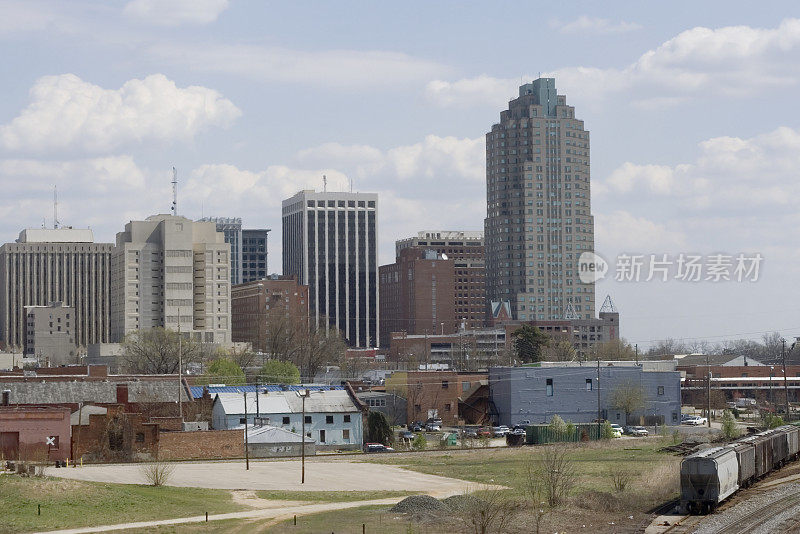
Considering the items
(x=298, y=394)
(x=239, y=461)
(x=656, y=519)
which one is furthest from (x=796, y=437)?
(x=298, y=394)

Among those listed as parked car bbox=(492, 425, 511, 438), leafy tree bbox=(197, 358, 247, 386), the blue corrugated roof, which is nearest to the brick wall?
the blue corrugated roof

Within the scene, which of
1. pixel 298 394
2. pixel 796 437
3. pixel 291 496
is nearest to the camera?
pixel 291 496

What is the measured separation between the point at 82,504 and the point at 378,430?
5739cm

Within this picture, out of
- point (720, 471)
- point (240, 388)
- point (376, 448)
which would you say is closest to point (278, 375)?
point (240, 388)

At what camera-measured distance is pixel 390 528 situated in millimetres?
52250

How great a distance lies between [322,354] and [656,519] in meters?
139

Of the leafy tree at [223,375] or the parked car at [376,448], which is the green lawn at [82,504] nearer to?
the parked car at [376,448]

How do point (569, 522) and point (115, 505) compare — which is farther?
point (115, 505)

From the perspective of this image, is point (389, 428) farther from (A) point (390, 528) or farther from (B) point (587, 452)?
(A) point (390, 528)

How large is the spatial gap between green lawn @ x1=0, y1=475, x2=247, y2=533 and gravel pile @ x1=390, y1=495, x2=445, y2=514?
358 inches

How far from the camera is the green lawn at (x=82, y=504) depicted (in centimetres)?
5412

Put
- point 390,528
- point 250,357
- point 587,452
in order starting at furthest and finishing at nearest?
point 250,357, point 587,452, point 390,528

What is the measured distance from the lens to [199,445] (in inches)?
3755

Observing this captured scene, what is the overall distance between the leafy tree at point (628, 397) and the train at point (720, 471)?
199 ft
